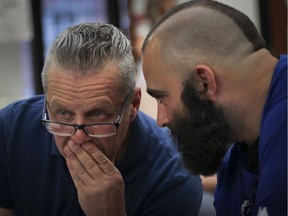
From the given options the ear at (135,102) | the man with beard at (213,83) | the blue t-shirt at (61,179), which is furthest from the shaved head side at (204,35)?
the blue t-shirt at (61,179)

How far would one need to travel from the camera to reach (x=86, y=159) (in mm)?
1734

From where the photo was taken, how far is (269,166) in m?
1.43

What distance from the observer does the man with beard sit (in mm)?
1561

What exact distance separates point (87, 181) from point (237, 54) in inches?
24.2

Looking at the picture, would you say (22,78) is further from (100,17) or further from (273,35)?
(273,35)

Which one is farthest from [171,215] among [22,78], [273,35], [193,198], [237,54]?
[273,35]

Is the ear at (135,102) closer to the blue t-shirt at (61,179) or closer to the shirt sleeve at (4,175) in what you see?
the blue t-shirt at (61,179)

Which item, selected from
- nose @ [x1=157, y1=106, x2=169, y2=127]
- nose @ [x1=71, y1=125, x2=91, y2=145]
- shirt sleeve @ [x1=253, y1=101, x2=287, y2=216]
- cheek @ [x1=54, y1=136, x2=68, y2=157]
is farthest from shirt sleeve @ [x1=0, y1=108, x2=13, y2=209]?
shirt sleeve @ [x1=253, y1=101, x2=287, y2=216]

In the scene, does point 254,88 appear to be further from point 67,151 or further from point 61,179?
point 61,179

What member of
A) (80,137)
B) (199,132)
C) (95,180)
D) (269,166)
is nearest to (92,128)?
(80,137)

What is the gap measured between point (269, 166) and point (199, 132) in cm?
28

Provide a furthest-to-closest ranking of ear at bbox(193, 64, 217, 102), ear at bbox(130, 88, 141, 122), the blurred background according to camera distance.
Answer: the blurred background
ear at bbox(130, 88, 141, 122)
ear at bbox(193, 64, 217, 102)

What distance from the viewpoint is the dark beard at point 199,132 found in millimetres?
1607

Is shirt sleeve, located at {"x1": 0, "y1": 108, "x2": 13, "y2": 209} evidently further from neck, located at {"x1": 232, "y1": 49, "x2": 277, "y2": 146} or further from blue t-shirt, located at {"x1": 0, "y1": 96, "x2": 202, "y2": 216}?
neck, located at {"x1": 232, "y1": 49, "x2": 277, "y2": 146}
